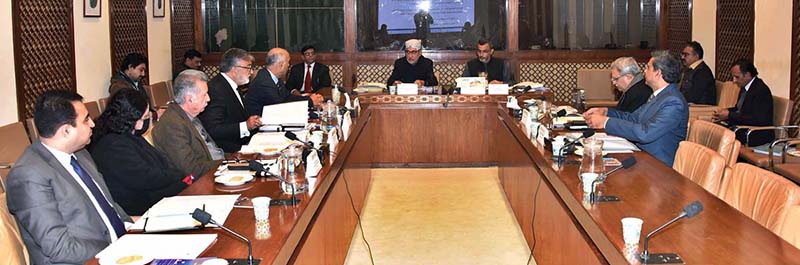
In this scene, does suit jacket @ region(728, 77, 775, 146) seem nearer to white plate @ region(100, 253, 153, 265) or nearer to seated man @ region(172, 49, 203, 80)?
white plate @ region(100, 253, 153, 265)

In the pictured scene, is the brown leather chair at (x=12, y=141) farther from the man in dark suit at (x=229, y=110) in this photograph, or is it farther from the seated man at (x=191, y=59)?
the seated man at (x=191, y=59)

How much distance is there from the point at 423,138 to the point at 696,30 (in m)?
3.63

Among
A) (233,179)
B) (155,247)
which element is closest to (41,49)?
(233,179)

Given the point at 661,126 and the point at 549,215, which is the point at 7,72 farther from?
the point at 661,126

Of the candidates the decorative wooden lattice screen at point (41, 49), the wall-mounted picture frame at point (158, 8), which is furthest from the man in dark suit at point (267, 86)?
the wall-mounted picture frame at point (158, 8)

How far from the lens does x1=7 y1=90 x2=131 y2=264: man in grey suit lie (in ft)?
9.02

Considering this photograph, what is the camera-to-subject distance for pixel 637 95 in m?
5.41

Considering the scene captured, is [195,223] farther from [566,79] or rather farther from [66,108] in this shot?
[566,79]

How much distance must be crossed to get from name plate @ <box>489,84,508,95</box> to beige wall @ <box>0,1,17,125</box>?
11.9 feet

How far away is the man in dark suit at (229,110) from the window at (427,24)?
4.39 metres

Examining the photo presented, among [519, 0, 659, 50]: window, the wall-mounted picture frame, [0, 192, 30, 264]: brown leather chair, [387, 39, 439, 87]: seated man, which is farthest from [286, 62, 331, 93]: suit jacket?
[0, 192, 30, 264]: brown leather chair

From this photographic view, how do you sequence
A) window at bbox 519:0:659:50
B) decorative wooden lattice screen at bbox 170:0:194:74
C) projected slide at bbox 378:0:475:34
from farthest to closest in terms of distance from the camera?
projected slide at bbox 378:0:475:34, window at bbox 519:0:659:50, decorative wooden lattice screen at bbox 170:0:194:74

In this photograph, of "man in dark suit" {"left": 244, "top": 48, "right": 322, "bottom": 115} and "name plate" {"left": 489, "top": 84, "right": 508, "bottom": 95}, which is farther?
"name plate" {"left": 489, "top": 84, "right": 508, "bottom": 95}

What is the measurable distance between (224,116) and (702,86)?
4.56 meters
